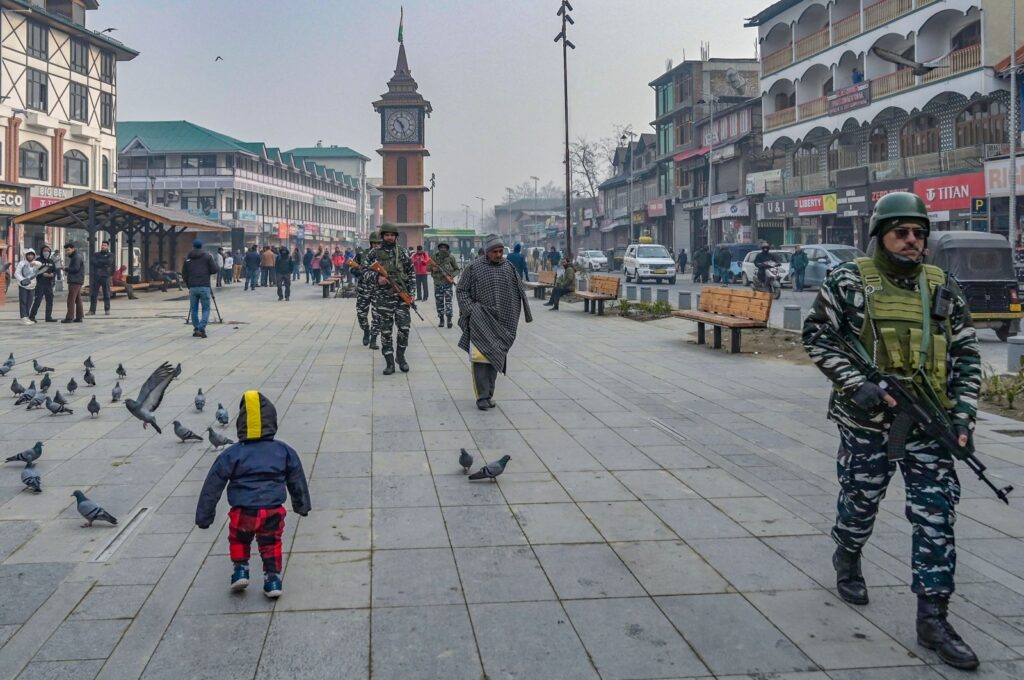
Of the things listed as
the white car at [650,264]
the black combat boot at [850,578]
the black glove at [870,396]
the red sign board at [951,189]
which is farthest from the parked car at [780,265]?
the black glove at [870,396]

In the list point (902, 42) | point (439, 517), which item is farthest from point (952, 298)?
point (902, 42)

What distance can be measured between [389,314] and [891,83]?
2861 cm

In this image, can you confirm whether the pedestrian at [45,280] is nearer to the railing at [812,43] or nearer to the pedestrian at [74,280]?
the pedestrian at [74,280]

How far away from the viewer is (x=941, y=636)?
354 centimetres

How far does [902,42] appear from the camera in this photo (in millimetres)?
34438

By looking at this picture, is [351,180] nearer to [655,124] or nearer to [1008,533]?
[655,124]

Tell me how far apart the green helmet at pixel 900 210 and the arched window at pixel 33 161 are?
44.7 metres

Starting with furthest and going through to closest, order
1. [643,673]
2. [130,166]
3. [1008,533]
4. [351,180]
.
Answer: [351,180] → [130,166] → [1008,533] → [643,673]

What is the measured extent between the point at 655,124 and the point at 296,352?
181 ft

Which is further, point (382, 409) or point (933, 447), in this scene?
point (382, 409)

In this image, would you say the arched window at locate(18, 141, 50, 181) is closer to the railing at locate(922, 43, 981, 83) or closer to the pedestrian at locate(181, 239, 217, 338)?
the pedestrian at locate(181, 239, 217, 338)

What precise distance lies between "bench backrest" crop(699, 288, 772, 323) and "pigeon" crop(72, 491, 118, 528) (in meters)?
9.67

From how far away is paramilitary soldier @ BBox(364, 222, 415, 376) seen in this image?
1170 centimetres

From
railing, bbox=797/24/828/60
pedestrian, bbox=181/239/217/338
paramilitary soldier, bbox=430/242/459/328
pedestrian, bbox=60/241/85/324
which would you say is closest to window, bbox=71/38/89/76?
pedestrian, bbox=60/241/85/324
